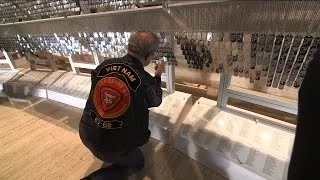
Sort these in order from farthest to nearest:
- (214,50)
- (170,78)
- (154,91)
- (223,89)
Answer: (170,78) → (223,89) → (154,91) → (214,50)

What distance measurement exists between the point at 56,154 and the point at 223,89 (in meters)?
1.30

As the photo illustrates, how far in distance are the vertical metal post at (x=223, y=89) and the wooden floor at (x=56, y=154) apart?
1.49 ft

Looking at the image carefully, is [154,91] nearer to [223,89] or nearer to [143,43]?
[143,43]

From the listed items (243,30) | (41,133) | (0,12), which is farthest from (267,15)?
(0,12)

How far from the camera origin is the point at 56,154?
1.59 meters

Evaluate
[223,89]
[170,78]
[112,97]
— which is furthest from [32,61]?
[223,89]

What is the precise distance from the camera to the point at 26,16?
163 centimetres

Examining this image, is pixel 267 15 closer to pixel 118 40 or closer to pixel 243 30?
pixel 243 30

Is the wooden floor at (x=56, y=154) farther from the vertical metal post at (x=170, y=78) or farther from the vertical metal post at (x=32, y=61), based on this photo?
the vertical metal post at (x=32, y=61)

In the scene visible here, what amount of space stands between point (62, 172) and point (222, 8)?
1375 millimetres

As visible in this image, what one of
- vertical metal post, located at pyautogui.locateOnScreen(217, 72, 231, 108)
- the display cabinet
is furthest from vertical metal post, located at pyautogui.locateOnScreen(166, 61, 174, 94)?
vertical metal post, located at pyautogui.locateOnScreen(217, 72, 231, 108)

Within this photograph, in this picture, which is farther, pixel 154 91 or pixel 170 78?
pixel 170 78

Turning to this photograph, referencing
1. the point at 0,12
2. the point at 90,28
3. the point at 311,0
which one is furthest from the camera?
the point at 0,12

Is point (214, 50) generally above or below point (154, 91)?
above
